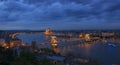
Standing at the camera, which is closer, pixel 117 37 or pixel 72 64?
pixel 72 64

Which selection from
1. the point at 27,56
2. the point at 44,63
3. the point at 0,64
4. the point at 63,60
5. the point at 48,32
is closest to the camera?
the point at 0,64

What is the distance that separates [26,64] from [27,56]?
230 centimetres

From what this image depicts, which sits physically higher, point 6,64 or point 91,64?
point 6,64

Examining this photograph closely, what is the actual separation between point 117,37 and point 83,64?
43.1 metres

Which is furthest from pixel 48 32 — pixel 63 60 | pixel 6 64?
pixel 6 64

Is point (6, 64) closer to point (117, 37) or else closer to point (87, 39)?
point (87, 39)

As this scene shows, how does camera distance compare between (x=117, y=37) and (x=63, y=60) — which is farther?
(x=117, y=37)

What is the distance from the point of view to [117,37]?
58.9 m

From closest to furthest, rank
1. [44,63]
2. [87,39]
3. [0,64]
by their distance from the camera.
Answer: [0,64] → [44,63] → [87,39]

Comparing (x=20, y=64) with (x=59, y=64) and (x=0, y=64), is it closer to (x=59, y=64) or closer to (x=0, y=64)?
(x=0, y=64)

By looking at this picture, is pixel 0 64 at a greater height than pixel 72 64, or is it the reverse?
pixel 0 64

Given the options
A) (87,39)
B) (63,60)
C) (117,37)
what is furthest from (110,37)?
(63,60)

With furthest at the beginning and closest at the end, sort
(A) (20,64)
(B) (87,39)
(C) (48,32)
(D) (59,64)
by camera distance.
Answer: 1. (C) (48,32)
2. (B) (87,39)
3. (D) (59,64)
4. (A) (20,64)

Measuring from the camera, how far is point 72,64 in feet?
55.1
